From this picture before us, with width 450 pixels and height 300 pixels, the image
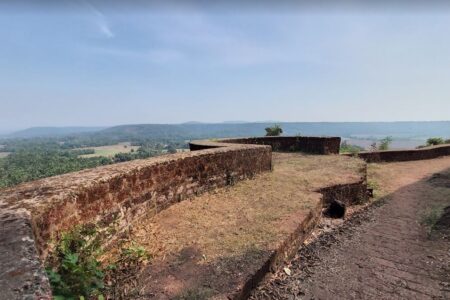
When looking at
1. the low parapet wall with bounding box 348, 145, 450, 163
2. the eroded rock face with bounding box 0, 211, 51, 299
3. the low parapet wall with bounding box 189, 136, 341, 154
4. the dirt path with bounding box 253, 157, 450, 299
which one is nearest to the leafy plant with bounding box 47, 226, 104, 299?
the eroded rock face with bounding box 0, 211, 51, 299

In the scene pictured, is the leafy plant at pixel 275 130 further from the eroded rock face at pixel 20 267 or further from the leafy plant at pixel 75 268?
the eroded rock face at pixel 20 267

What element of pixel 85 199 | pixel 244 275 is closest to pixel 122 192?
pixel 85 199

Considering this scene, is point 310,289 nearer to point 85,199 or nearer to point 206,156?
point 85,199

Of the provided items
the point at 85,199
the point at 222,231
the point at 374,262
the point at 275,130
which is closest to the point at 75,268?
the point at 85,199

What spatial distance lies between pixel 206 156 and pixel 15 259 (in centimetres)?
521

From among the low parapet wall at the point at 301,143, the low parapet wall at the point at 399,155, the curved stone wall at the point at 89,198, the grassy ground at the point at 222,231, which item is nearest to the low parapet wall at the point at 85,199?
the curved stone wall at the point at 89,198

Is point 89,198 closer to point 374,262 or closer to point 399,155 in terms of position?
point 374,262

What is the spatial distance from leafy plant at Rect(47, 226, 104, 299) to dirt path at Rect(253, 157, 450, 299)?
1804 mm

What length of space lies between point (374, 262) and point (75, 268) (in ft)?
12.9

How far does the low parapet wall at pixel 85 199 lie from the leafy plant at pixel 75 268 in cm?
13

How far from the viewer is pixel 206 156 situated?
7.20 metres

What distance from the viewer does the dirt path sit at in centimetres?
403

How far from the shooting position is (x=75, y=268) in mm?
3258

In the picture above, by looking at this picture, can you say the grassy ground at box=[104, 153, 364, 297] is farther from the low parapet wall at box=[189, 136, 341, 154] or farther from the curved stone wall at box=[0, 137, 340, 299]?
the low parapet wall at box=[189, 136, 341, 154]
